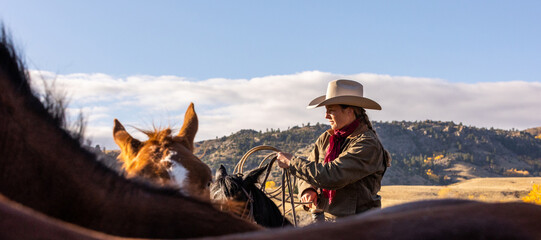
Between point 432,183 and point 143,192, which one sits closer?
point 143,192

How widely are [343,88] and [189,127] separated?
200 cm

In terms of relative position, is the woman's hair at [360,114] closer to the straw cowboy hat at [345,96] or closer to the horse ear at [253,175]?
the straw cowboy hat at [345,96]

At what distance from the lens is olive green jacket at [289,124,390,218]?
449cm

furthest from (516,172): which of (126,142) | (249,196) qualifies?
(126,142)

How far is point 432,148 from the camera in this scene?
302ft

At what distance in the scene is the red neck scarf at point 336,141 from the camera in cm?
498

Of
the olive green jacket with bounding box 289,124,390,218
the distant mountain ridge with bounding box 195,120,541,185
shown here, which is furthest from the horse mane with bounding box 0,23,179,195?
the distant mountain ridge with bounding box 195,120,541,185

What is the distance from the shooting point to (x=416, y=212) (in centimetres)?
142

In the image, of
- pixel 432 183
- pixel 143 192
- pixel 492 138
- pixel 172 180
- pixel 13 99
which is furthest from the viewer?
pixel 492 138

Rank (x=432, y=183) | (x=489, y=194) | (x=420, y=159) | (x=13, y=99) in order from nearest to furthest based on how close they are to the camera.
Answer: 1. (x=13, y=99)
2. (x=489, y=194)
3. (x=432, y=183)
4. (x=420, y=159)

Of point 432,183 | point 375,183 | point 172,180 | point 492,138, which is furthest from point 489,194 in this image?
point 492,138

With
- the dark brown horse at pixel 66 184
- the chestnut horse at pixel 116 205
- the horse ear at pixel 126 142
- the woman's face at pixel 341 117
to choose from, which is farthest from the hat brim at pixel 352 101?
the dark brown horse at pixel 66 184

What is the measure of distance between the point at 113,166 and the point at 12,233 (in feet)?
3.60

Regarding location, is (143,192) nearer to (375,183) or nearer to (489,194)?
(375,183)
